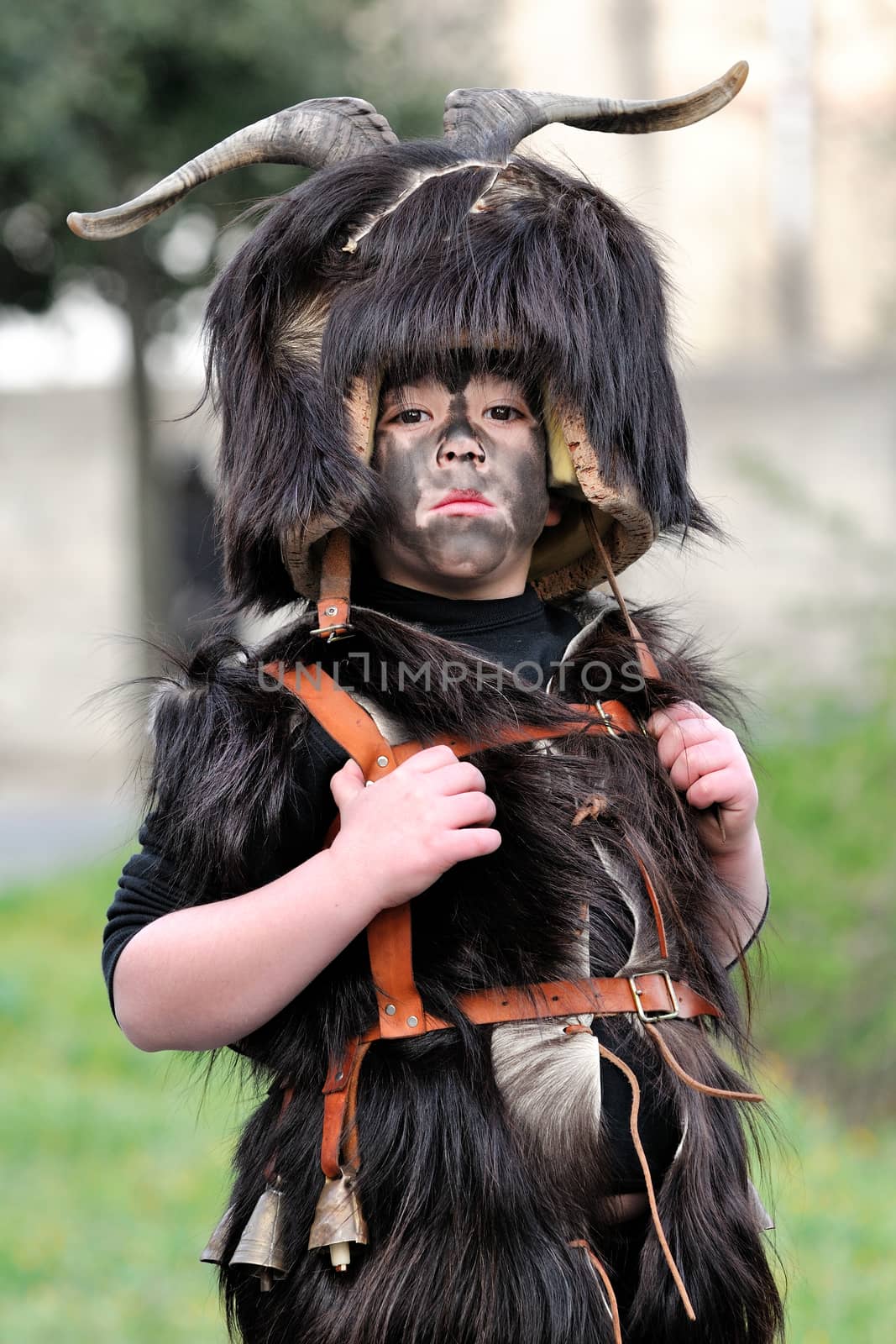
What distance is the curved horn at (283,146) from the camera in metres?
1.82

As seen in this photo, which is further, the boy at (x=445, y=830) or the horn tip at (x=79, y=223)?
the horn tip at (x=79, y=223)

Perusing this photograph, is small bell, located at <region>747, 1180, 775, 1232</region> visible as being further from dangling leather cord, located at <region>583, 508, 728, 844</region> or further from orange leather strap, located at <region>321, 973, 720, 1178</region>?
dangling leather cord, located at <region>583, 508, 728, 844</region>

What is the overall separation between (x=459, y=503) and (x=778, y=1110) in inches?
131

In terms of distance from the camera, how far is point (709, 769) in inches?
71.2

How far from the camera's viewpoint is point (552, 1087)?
162 cm

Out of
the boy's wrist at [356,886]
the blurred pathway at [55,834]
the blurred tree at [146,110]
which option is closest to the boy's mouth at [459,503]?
the boy's wrist at [356,886]

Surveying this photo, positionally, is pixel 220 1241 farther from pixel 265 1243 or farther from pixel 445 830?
pixel 445 830

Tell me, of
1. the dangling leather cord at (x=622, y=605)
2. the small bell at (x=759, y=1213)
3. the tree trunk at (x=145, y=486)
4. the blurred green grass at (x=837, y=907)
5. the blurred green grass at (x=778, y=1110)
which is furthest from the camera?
the tree trunk at (x=145, y=486)

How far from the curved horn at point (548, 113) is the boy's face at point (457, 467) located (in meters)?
0.31

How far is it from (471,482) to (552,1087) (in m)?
0.68

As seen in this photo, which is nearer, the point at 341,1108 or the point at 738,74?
the point at 341,1108

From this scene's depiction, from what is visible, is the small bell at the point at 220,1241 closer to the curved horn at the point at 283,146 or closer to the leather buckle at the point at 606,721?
the leather buckle at the point at 606,721

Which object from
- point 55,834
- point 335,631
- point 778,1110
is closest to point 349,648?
point 335,631

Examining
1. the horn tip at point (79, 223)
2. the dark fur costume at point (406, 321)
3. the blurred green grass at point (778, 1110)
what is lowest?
the blurred green grass at point (778, 1110)
